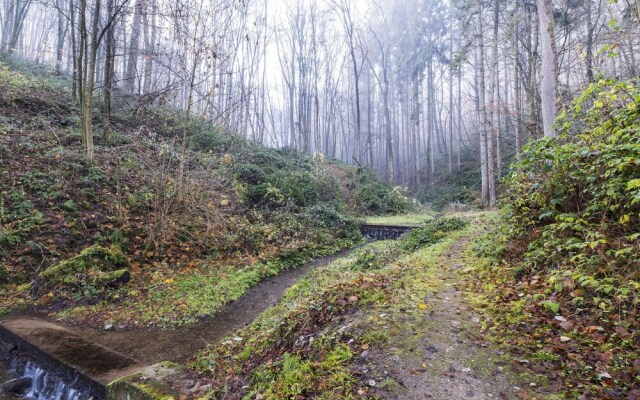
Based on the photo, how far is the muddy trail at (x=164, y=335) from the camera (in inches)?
173

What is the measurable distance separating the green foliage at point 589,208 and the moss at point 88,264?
23.4 ft

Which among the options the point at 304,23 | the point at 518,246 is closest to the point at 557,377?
the point at 518,246

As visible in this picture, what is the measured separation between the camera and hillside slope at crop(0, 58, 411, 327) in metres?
5.96

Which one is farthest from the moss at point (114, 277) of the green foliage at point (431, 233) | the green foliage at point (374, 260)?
the green foliage at point (431, 233)

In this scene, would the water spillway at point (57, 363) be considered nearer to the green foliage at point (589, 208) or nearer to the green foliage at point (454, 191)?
the green foliage at point (589, 208)

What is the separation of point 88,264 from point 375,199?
1321 cm

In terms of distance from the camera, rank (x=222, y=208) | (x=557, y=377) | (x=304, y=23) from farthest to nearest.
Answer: (x=304, y=23) → (x=222, y=208) → (x=557, y=377)

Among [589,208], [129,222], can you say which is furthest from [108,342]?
[589,208]

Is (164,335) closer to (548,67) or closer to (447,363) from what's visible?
(447,363)

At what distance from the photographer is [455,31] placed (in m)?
24.5

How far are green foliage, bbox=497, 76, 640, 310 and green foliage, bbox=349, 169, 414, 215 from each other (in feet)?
37.9

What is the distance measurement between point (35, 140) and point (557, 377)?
11.7 meters

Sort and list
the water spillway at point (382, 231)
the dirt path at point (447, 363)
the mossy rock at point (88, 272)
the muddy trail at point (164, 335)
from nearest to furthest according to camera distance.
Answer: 1. the dirt path at point (447, 363)
2. the muddy trail at point (164, 335)
3. the mossy rock at point (88, 272)
4. the water spillway at point (382, 231)

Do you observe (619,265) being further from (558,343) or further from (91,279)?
(91,279)
